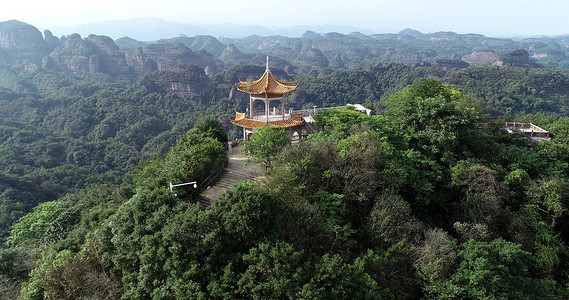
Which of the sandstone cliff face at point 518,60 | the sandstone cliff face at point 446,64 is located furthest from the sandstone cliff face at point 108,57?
the sandstone cliff face at point 518,60

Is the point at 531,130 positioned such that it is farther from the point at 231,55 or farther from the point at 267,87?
the point at 231,55

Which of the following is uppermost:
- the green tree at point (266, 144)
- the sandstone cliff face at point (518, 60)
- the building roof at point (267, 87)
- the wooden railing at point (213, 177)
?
the building roof at point (267, 87)

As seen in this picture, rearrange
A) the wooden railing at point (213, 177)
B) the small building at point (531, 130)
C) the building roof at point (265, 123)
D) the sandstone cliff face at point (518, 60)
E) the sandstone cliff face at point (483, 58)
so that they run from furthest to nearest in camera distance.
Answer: the sandstone cliff face at point (483, 58) < the sandstone cliff face at point (518, 60) < the small building at point (531, 130) < the building roof at point (265, 123) < the wooden railing at point (213, 177)

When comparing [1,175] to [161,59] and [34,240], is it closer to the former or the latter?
[34,240]

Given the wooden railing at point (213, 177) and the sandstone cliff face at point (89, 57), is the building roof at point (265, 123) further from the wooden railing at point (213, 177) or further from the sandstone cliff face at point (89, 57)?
the sandstone cliff face at point (89, 57)

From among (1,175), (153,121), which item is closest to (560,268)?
(1,175)
